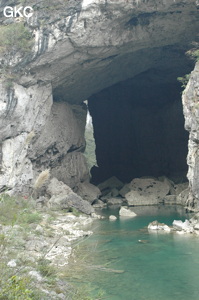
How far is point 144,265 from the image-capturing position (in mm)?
12023

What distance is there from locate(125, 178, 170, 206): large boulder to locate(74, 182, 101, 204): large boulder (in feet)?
10.2

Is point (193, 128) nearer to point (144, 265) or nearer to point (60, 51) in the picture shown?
point (144, 265)

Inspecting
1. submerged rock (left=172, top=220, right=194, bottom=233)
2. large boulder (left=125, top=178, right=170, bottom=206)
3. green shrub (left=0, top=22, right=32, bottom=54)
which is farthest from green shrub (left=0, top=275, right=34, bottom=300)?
large boulder (left=125, top=178, right=170, bottom=206)

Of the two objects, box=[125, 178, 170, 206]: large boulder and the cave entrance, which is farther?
the cave entrance

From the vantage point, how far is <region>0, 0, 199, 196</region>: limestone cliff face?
904 inches

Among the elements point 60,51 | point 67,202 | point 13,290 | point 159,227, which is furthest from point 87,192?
point 13,290

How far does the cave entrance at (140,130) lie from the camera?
133 ft

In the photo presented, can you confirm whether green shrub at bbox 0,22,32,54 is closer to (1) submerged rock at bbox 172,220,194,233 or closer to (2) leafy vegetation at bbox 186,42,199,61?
(2) leafy vegetation at bbox 186,42,199,61

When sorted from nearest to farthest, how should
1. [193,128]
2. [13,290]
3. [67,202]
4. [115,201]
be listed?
[13,290], [193,128], [67,202], [115,201]

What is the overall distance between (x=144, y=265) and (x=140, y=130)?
31.9m

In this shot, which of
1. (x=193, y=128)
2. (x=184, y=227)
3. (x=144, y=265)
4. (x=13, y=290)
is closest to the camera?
(x=13, y=290)

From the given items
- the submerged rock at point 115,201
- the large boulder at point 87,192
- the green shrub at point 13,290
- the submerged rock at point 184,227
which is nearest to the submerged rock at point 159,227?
the submerged rock at point 184,227

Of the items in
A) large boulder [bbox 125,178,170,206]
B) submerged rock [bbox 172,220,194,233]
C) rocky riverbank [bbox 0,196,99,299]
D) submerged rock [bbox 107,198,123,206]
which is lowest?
submerged rock [bbox 107,198,123,206]

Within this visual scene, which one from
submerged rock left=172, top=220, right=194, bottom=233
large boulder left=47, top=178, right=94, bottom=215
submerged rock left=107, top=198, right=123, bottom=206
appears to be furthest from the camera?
submerged rock left=107, top=198, right=123, bottom=206
